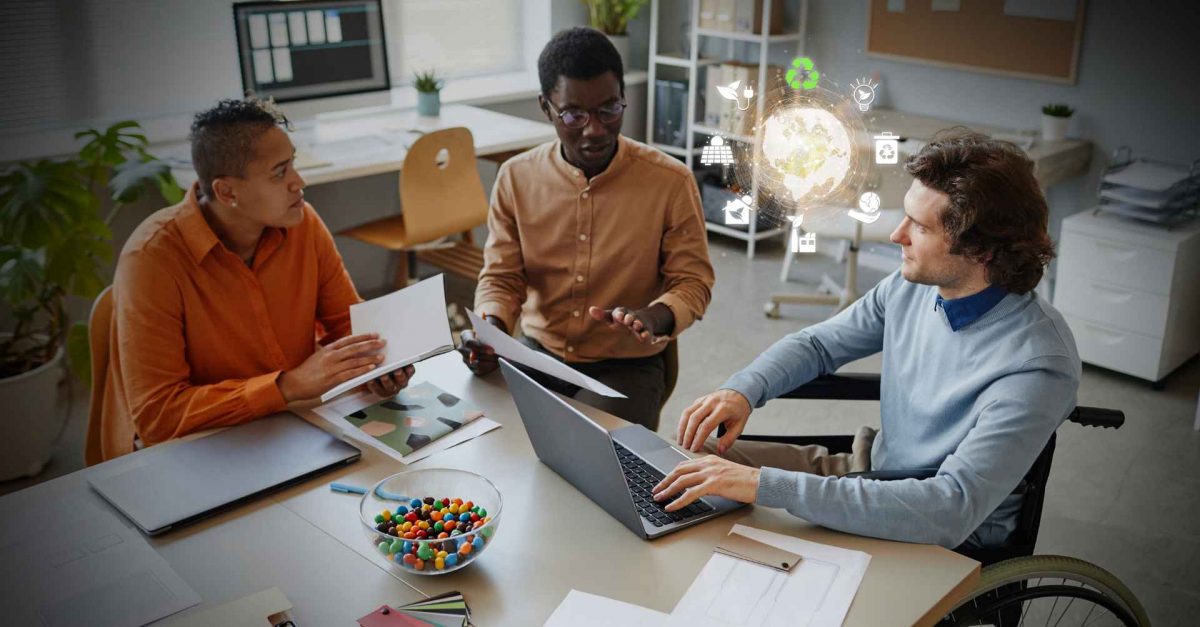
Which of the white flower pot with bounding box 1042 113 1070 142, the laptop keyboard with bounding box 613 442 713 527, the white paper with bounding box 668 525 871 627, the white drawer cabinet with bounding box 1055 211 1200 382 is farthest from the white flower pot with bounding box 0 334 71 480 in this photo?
the white flower pot with bounding box 1042 113 1070 142

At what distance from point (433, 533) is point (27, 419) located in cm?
195

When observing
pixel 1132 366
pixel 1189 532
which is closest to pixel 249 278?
pixel 1189 532

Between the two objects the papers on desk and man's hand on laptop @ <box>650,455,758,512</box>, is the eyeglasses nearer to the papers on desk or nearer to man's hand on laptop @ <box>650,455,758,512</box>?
man's hand on laptop @ <box>650,455,758,512</box>

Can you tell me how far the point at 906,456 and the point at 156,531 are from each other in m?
1.17

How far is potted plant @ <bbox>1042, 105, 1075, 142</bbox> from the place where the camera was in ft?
12.5

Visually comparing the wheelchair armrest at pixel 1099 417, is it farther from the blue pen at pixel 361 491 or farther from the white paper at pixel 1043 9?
the white paper at pixel 1043 9

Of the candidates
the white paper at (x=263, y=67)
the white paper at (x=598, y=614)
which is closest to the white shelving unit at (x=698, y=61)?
the white paper at (x=263, y=67)

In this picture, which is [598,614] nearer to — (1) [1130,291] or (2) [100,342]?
(2) [100,342]

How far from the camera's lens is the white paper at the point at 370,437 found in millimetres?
1626

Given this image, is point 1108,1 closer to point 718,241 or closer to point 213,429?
point 718,241

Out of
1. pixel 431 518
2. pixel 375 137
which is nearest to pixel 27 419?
pixel 375 137

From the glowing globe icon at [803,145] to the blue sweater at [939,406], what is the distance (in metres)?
0.46

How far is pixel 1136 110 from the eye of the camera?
3734 mm

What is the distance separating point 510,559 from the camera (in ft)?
→ 4.45
